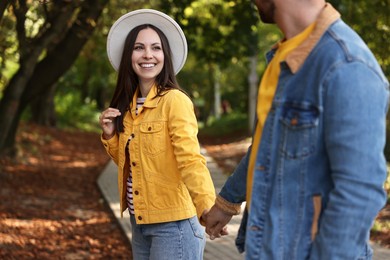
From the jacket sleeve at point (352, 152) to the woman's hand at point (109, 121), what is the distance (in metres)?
1.91

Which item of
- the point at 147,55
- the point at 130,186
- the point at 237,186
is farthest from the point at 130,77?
the point at 237,186

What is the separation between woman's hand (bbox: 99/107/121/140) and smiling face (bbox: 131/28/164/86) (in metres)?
0.23

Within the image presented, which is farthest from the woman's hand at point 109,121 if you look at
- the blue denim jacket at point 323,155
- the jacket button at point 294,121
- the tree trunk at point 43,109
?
the tree trunk at point 43,109

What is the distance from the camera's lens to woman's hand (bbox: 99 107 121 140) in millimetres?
3990

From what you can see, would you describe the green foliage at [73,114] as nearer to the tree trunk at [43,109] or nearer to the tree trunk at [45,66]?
the tree trunk at [43,109]

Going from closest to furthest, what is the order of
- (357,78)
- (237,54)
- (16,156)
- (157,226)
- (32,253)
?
(357,78) → (157,226) → (32,253) → (237,54) → (16,156)

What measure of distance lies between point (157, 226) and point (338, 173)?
5.78ft

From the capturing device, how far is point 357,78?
220 cm

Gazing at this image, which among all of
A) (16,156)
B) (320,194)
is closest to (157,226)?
(320,194)

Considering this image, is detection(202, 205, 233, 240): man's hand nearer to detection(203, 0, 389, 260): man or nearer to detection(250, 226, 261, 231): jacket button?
detection(203, 0, 389, 260): man

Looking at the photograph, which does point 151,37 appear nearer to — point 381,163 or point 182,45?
point 182,45

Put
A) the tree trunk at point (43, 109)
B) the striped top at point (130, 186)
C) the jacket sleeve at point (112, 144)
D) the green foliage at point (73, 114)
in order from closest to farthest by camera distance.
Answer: the striped top at point (130, 186)
the jacket sleeve at point (112, 144)
the tree trunk at point (43, 109)
the green foliage at point (73, 114)

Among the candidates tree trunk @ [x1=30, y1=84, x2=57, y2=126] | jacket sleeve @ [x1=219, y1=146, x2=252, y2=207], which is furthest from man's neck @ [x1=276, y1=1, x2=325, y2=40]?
tree trunk @ [x1=30, y1=84, x2=57, y2=126]

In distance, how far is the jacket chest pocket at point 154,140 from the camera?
12.5ft
